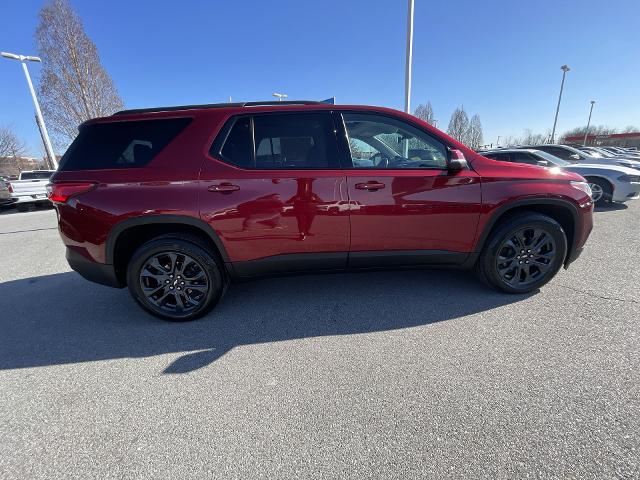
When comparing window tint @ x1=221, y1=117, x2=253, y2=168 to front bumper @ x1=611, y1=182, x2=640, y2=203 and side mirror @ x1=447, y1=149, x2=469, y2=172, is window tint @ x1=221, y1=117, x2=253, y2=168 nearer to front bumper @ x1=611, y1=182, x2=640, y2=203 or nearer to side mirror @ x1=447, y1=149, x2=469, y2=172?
side mirror @ x1=447, y1=149, x2=469, y2=172

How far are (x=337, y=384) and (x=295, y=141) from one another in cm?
208

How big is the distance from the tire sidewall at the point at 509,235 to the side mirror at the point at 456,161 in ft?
2.71

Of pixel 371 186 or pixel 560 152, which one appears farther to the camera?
pixel 560 152

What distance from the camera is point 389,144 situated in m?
2.98

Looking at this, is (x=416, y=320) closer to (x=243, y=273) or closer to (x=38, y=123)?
(x=243, y=273)

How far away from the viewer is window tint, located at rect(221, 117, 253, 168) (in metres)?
2.66

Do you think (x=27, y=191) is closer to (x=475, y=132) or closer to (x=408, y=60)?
(x=408, y=60)

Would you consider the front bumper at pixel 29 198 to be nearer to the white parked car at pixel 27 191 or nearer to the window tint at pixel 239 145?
the white parked car at pixel 27 191

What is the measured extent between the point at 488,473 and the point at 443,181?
2169 millimetres

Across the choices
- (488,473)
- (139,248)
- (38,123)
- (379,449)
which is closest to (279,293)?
(139,248)

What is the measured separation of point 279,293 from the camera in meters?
3.43

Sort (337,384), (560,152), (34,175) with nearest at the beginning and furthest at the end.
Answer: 1. (337,384)
2. (560,152)
3. (34,175)

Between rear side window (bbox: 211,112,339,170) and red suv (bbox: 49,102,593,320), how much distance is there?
0.04 ft

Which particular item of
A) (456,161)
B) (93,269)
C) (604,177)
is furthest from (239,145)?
(604,177)
